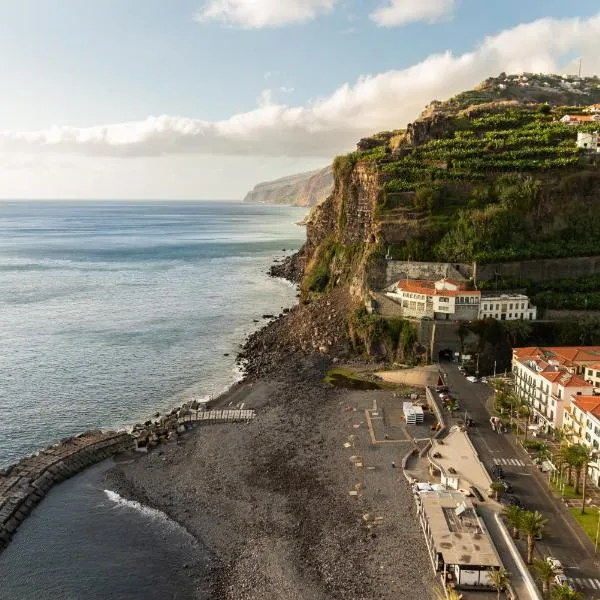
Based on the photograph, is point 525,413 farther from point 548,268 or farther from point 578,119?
point 578,119

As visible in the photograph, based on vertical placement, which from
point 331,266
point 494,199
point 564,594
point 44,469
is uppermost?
point 494,199

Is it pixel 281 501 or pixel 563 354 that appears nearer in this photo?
pixel 281 501

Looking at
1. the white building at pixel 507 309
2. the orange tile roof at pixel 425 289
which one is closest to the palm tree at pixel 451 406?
the white building at pixel 507 309

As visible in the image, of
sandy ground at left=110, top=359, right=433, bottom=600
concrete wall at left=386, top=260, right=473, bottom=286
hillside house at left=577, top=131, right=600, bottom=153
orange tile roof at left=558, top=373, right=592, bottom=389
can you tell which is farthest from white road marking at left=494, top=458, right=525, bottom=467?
hillside house at left=577, top=131, right=600, bottom=153

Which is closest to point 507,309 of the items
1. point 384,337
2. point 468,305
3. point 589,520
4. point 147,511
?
point 468,305

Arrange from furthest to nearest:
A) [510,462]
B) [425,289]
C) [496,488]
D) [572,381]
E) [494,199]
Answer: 1. [494,199]
2. [425,289]
3. [572,381]
4. [510,462]
5. [496,488]

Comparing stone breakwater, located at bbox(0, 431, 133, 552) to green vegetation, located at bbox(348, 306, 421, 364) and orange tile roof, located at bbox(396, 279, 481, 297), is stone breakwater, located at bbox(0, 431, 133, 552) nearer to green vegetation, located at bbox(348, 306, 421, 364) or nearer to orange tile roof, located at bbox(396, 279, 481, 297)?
green vegetation, located at bbox(348, 306, 421, 364)

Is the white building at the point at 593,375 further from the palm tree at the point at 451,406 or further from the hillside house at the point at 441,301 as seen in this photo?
the hillside house at the point at 441,301
